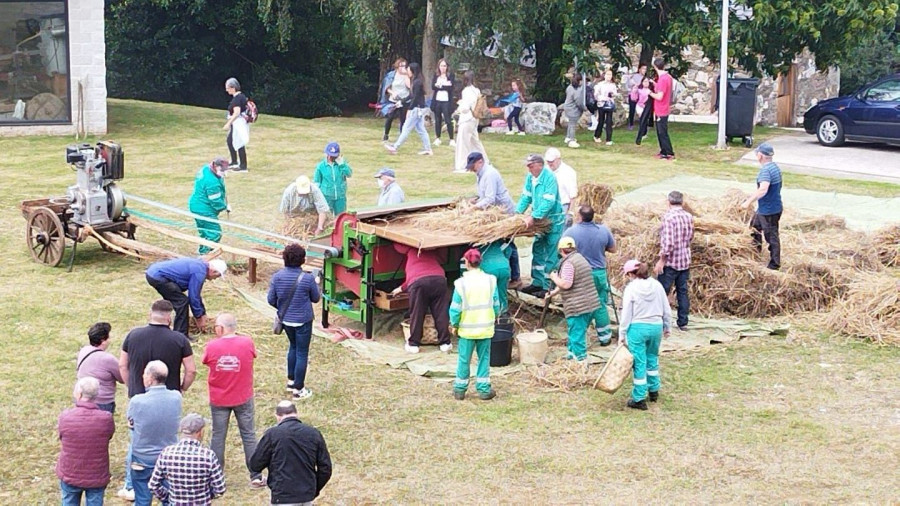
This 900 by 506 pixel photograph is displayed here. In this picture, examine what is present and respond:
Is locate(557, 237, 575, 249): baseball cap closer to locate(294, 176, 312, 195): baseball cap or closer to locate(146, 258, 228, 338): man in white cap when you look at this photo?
locate(146, 258, 228, 338): man in white cap

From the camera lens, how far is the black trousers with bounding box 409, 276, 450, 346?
11789 millimetres

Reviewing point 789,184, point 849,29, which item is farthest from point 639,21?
point 789,184

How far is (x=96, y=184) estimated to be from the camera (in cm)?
1445

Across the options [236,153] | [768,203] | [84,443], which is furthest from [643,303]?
[236,153]

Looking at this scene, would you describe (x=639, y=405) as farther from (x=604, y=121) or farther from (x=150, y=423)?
(x=604, y=121)

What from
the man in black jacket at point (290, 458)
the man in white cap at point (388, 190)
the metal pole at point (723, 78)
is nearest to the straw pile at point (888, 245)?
the man in white cap at point (388, 190)

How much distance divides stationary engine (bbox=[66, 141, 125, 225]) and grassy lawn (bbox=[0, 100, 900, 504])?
2.39 ft

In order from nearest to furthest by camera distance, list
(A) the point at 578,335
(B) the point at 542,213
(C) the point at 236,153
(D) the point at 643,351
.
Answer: (D) the point at 643,351
(A) the point at 578,335
(B) the point at 542,213
(C) the point at 236,153

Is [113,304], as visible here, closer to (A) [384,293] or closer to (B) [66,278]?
(B) [66,278]

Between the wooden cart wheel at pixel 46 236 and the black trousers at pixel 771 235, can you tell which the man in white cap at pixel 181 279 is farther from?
the black trousers at pixel 771 235

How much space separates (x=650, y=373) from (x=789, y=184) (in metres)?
10.8

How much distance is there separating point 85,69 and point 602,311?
620 inches

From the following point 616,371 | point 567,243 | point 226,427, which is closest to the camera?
point 226,427

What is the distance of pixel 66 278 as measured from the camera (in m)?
14.3
